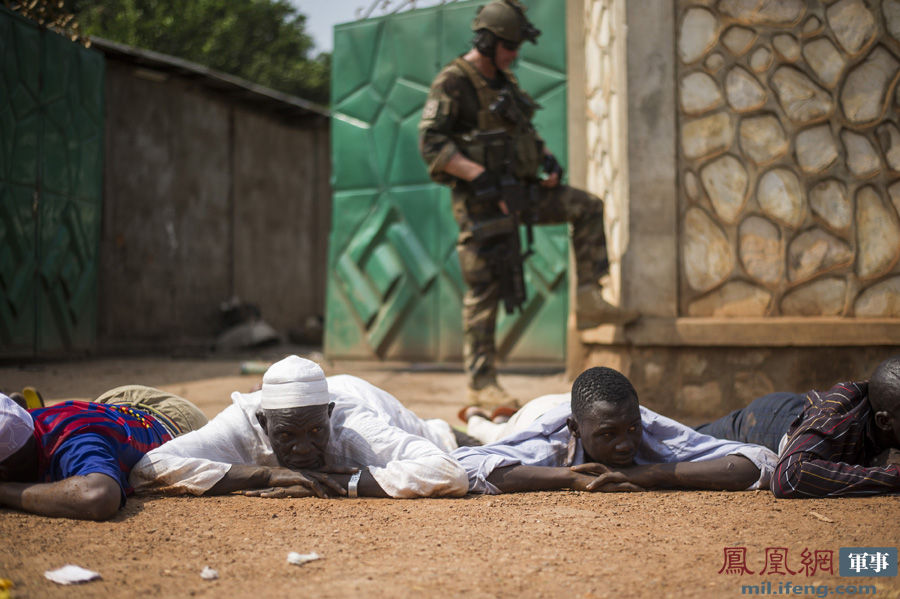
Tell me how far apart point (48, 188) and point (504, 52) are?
5.26m

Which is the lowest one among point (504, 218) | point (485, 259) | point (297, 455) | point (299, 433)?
point (297, 455)

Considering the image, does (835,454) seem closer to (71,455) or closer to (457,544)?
(457,544)

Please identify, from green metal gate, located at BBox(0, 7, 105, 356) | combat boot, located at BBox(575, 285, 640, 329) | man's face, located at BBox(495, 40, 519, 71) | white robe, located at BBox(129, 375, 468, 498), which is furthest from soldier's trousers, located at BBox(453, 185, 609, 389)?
green metal gate, located at BBox(0, 7, 105, 356)

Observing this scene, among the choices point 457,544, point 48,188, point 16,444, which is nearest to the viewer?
point 457,544

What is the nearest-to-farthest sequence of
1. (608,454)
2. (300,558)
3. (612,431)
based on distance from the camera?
1. (300,558)
2. (612,431)
3. (608,454)

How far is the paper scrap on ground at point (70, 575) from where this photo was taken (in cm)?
205

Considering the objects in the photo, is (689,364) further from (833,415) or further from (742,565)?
(742,565)

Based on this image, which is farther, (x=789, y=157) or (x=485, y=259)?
(x=485, y=259)

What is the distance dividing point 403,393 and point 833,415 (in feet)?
12.0

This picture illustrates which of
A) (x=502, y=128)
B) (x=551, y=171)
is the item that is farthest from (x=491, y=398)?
(x=502, y=128)

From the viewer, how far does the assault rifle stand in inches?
208

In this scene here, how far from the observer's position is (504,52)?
17.6 ft

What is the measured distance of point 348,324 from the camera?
8383 mm

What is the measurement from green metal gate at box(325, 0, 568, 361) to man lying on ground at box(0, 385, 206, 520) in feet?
15.8
